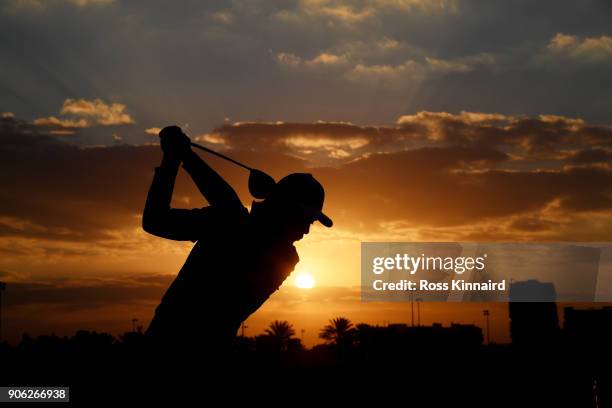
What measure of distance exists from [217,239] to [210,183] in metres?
0.36

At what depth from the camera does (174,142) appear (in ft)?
14.3

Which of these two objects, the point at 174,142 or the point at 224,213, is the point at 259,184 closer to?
the point at 224,213

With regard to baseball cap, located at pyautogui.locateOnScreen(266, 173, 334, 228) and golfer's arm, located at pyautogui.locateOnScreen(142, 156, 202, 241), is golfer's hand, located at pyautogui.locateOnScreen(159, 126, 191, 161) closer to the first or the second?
golfer's arm, located at pyautogui.locateOnScreen(142, 156, 202, 241)

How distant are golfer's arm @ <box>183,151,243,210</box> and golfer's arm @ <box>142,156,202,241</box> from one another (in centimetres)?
13

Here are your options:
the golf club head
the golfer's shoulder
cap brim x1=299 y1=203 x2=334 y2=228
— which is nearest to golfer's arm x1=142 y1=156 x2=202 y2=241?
the golfer's shoulder

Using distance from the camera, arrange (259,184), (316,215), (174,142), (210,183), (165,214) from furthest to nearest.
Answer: (259,184) < (316,215) < (210,183) < (174,142) < (165,214)

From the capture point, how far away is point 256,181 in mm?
4863

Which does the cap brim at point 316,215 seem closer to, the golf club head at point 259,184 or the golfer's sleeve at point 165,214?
the golf club head at point 259,184

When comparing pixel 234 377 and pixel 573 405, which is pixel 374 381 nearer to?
pixel 573 405

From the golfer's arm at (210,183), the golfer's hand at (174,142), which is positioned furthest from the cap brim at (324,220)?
the golfer's hand at (174,142)

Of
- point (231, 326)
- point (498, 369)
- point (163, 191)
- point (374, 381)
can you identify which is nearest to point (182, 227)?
point (163, 191)

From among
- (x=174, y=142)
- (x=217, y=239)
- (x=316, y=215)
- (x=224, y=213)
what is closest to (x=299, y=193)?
(x=316, y=215)

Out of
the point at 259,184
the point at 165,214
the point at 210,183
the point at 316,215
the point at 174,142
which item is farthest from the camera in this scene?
the point at 259,184

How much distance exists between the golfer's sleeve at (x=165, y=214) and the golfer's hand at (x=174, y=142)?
118 mm
